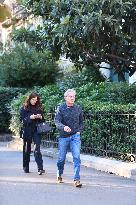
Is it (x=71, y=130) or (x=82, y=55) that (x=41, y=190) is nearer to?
(x=71, y=130)

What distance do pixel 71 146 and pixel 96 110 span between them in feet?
11.3

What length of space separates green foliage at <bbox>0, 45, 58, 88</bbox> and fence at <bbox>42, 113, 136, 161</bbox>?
10.2 meters

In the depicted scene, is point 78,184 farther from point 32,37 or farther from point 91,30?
point 32,37

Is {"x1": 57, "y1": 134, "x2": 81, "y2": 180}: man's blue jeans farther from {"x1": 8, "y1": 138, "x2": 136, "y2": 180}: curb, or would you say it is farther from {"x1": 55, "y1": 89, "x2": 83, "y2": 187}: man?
{"x1": 8, "y1": 138, "x2": 136, "y2": 180}: curb

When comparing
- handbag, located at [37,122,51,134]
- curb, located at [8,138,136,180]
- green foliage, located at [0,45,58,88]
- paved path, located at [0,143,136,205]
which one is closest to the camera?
paved path, located at [0,143,136,205]

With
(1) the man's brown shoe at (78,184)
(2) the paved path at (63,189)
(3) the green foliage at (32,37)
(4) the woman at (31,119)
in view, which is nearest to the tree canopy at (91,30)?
(3) the green foliage at (32,37)

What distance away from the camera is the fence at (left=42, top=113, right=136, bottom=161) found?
1011cm

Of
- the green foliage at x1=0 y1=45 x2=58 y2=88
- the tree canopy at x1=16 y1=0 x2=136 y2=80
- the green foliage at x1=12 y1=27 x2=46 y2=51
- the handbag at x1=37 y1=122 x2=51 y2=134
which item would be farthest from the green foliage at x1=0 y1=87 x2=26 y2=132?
the handbag at x1=37 y1=122 x2=51 y2=134

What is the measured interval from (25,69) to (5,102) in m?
1.80

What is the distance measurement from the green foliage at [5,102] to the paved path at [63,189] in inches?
440

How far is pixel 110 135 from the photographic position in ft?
35.4

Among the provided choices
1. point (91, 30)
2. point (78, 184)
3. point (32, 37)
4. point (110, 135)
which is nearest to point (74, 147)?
point (78, 184)

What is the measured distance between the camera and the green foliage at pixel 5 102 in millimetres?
21391

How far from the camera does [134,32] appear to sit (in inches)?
546
